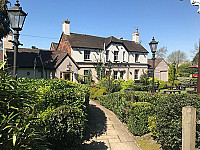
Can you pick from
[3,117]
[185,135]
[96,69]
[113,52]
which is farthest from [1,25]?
[185,135]

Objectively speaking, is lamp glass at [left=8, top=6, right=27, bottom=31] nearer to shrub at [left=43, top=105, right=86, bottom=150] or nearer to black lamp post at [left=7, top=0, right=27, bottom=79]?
black lamp post at [left=7, top=0, right=27, bottom=79]

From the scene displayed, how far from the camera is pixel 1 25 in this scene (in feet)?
50.5

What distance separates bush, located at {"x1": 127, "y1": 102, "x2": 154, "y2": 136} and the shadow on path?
1.27 meters

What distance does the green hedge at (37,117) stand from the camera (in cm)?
188

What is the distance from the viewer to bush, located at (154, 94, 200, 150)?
13.6 ft

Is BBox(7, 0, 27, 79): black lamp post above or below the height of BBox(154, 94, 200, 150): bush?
above

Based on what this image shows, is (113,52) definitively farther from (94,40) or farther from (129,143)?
(129,143)

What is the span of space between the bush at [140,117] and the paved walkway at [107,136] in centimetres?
40

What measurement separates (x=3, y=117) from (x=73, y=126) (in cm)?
265

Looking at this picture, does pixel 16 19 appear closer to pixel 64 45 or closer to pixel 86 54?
pixel 86 54

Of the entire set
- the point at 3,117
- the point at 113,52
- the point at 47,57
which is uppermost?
the point at 113,52

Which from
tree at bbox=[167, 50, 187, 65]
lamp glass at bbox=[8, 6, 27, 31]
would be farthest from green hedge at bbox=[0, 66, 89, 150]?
tree at bbox=[167, 50, 187, 65]

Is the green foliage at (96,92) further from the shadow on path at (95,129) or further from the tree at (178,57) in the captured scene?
the tree at (178,57)

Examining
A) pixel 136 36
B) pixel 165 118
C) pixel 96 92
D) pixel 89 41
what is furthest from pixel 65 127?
pixel 136 36
